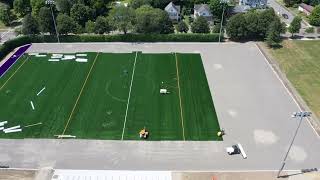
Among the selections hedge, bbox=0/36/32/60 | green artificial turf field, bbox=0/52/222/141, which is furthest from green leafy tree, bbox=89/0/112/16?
green artificial turf field, bbox=0/52/222/141

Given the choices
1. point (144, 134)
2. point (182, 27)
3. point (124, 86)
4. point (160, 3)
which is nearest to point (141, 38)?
point (182, 27)

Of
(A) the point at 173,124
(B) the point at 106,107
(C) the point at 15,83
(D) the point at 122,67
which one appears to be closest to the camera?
(A) the point at 173,124

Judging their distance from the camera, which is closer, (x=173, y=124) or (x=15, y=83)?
(x=173, y=124)

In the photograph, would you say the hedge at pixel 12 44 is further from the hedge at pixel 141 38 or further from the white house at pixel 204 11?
the white house at pixel 204 11

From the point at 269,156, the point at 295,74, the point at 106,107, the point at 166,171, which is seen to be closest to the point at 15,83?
the point at 106,107

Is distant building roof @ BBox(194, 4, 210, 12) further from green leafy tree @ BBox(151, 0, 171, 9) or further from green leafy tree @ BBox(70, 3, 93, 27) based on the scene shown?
green leafy tree @ BBox(70, 3, 93, 27)

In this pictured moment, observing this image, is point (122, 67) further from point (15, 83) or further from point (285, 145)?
point (285, 145)
